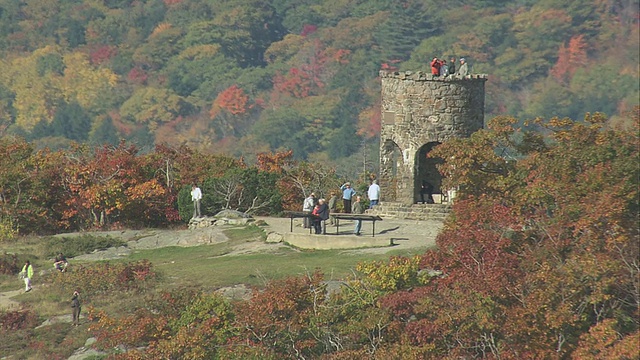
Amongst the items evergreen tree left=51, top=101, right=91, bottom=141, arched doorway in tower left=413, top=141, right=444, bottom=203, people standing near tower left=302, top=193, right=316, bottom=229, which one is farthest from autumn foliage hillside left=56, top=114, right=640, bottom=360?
evergreen tree left=51, top=101, right=91, bottom=141

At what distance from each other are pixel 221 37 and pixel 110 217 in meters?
90.4

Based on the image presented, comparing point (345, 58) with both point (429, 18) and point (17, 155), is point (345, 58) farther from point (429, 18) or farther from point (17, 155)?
point (17, 155)

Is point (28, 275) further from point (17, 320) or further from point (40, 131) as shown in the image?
point (40, 131)

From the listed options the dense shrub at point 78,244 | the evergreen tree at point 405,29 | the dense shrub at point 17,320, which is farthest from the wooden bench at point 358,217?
the evergreen tree at point 405,29

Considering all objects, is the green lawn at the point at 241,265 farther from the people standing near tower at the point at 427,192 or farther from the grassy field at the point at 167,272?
the people standing near tower at the point at 427,192

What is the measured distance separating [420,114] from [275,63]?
3725 inches

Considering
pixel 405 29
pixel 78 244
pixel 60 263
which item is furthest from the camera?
pixel 405 29

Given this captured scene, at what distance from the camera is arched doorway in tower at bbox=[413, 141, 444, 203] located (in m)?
45.6

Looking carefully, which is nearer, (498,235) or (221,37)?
(498,235)

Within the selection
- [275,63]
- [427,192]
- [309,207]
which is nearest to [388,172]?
[427,192]

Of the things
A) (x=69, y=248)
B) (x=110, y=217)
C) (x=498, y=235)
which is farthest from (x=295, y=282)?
(x=110, y=217)

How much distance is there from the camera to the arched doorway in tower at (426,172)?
4562 centimetres

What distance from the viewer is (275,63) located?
13888cm

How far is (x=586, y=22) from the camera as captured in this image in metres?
139
